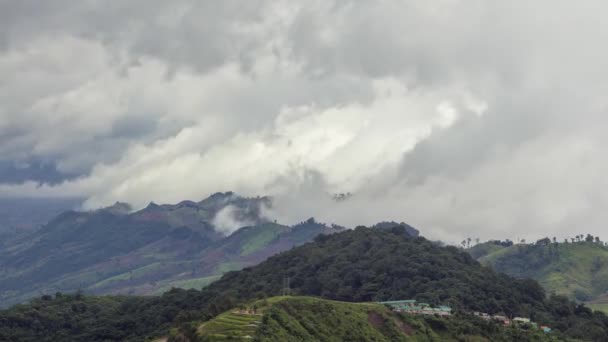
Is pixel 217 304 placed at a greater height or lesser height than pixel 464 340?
greater

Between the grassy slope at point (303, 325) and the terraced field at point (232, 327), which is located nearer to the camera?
the terraced field at point (232, 327)

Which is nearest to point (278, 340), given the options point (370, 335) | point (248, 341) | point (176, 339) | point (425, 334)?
point (248, 341)

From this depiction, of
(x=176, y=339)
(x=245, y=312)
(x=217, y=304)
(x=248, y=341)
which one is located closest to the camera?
(x=248, y=341)

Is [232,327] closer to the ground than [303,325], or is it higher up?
higher up

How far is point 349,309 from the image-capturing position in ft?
655

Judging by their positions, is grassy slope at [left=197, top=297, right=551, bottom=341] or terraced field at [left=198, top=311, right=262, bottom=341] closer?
terraced field at [left=198, top=311, right=262, bottom=341]

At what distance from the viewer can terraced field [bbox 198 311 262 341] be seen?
156875 mm

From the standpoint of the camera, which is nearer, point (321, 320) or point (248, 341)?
point (248, 341)

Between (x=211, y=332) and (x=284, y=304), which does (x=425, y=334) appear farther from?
(x=211, y=332)

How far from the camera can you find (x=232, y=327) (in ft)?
538

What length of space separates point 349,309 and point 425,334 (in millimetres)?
21306

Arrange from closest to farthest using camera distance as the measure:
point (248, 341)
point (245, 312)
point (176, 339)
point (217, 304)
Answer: point (248, 341) → point (176, 339) → point (245, 312) → point (217, 304)

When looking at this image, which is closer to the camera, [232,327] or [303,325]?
[232,327]

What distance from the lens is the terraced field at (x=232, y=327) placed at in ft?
515
